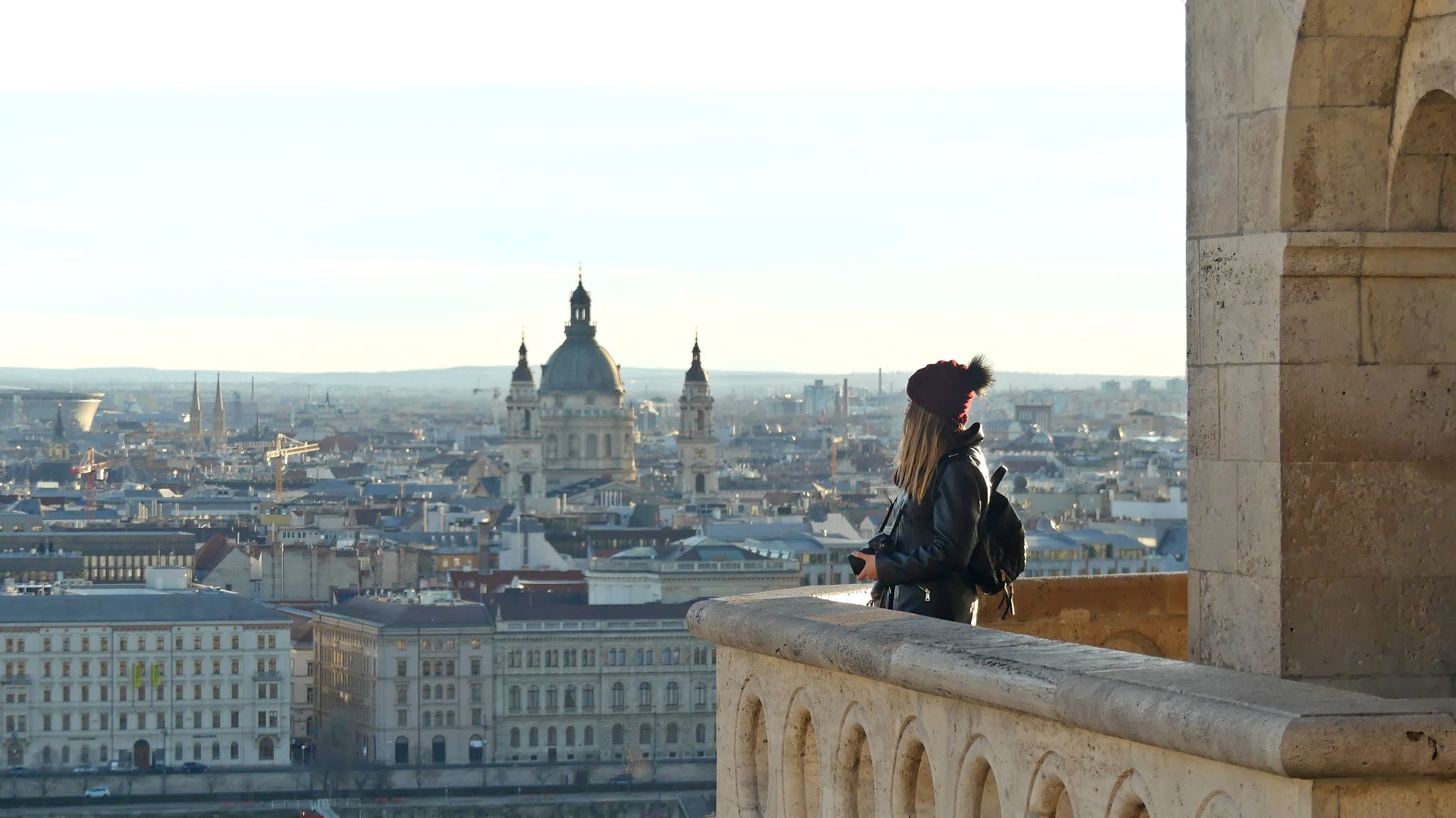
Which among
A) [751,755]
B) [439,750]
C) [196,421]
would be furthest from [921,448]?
[196,421]

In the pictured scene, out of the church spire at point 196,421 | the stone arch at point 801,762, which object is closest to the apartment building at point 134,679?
the stone arch at point 801,762

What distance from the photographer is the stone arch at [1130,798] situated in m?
2.95

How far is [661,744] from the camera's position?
63.9m

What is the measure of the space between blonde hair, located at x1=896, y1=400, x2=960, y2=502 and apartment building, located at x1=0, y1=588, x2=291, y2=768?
59894 millimetres

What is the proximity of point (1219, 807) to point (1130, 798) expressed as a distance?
0.17 m

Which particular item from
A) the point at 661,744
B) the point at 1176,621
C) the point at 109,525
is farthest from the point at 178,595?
the point at 1176,621

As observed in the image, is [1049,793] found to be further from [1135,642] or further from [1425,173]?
[1135,642]

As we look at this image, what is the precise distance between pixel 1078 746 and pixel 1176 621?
6.23 ft

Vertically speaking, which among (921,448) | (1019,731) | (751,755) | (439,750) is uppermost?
(921,448)

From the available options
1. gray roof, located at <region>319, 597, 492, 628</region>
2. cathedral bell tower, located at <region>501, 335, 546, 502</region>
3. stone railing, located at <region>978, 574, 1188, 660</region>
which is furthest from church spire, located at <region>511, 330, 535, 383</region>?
stone railing, located at <region>978, 574, 1188, 660</region>

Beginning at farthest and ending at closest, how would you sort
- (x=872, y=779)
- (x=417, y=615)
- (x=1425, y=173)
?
(x=417, y=615), (x=872, y=779), (x=1425, y=173)

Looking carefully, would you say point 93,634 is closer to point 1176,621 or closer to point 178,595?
point 178,595

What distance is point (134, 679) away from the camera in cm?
6359

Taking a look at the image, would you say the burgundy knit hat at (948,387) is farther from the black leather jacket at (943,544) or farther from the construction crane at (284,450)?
the construction crane at (284,450)
